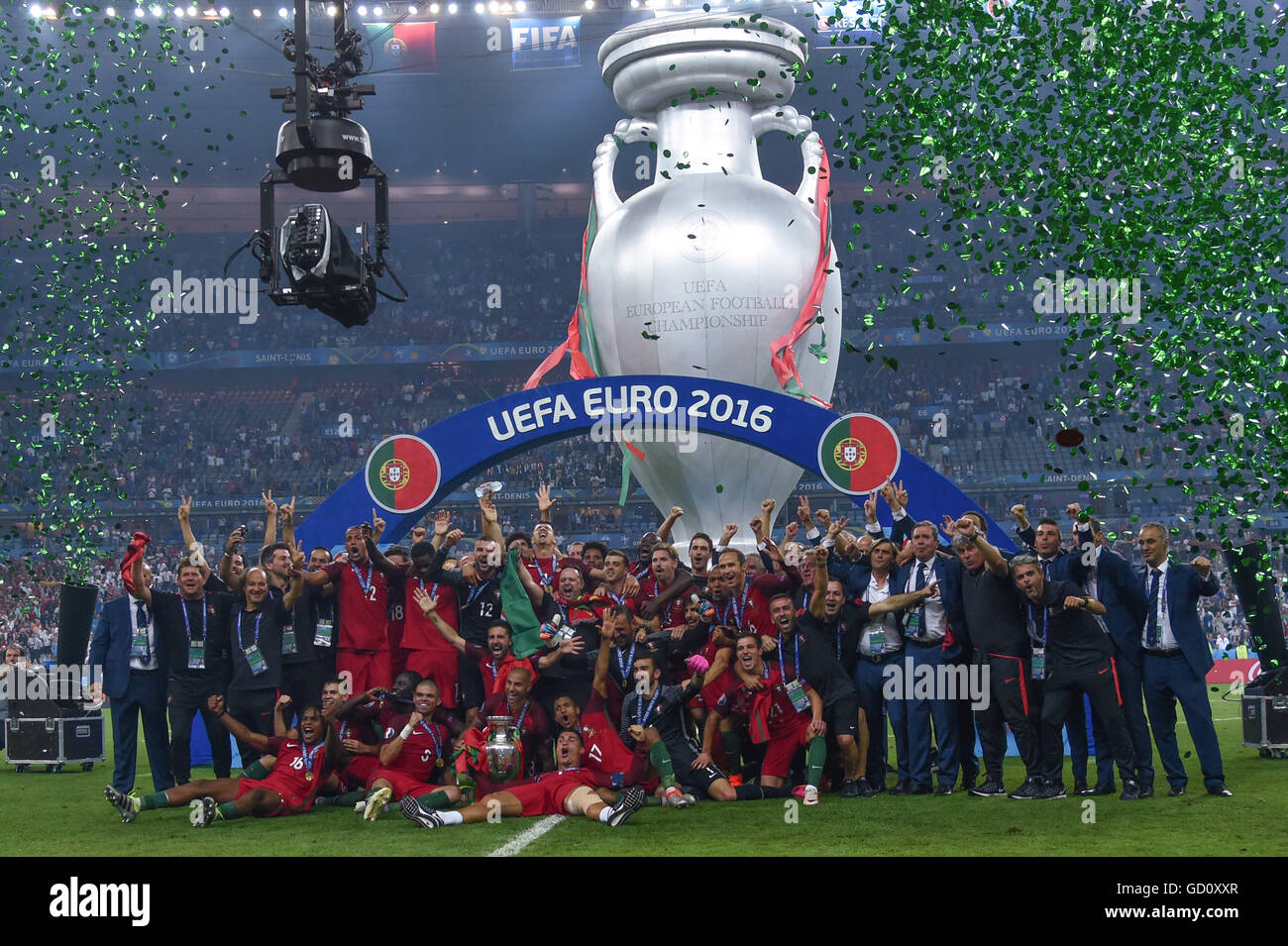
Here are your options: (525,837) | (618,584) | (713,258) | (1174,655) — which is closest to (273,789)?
(525,837)

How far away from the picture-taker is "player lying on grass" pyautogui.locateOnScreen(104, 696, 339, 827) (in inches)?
303

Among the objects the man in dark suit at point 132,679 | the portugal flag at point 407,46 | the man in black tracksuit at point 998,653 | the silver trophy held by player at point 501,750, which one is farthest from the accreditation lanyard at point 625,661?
the portugal flag at point 407,46

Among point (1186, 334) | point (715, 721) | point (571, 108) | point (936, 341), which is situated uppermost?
point (571, 108)

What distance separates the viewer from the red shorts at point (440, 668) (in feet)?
27.9

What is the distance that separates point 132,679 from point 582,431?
3941 mm

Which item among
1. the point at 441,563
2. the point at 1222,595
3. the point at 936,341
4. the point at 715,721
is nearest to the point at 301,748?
the point at 441,563

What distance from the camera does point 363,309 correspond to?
8.70 meters

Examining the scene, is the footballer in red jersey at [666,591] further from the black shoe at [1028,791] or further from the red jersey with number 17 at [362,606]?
the black shoe at [1028,791]

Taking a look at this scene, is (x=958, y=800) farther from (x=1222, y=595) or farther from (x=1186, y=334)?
(x=1222, y=595)

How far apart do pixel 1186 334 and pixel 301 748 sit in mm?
5616

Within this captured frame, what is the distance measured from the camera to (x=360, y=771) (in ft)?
27.0

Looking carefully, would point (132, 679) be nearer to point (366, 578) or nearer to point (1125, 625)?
point (366, 578)

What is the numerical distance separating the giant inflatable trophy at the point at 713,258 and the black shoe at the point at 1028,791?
4389 mm

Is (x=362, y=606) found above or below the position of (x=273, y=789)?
above
